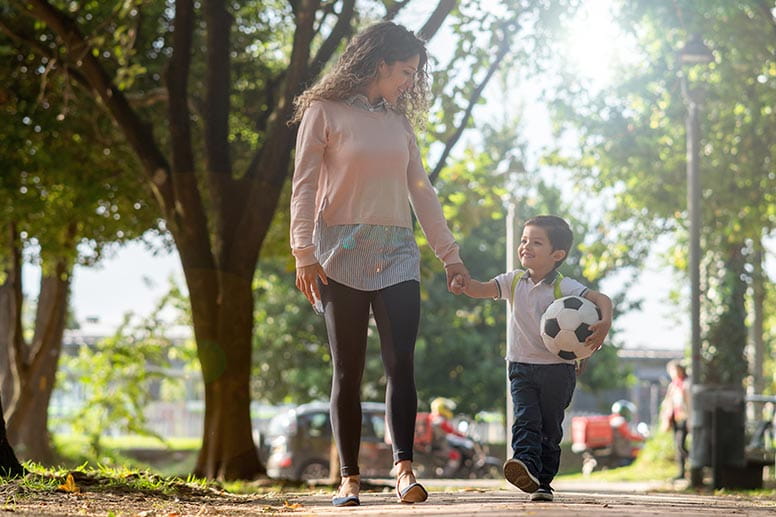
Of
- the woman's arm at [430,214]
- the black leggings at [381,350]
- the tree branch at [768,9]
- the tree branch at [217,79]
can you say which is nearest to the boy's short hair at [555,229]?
the woman's arm at [430,214]

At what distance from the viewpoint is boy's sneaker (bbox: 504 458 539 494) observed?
610cm

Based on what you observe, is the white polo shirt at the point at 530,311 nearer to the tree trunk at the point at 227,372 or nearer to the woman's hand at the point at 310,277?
the woman's hand at the point at 310,277

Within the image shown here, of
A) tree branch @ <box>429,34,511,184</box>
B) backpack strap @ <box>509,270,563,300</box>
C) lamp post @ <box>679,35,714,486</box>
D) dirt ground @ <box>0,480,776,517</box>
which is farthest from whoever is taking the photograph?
lamp post @ <box>679,35,714,486</box>

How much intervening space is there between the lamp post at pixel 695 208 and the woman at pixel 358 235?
10788mm

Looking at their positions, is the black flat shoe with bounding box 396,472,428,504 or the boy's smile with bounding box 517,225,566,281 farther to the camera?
the boy's smile with bounding box 517,225,566,281

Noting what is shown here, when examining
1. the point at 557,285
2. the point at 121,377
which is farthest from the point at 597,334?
the point at 121,377

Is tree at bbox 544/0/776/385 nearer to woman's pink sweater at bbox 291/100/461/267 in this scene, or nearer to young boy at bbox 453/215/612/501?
young boy at bbox 453/215/612/501

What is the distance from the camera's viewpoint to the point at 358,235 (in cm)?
587

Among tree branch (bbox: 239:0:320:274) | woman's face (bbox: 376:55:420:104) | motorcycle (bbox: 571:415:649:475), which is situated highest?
tree branch (bbox: 239:0:320:274)

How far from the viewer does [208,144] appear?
13.4m

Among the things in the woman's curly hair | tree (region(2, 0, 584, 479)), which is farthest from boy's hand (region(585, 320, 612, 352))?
tree (region(2, 0, 584, 479))

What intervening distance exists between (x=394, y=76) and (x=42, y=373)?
19161 mm

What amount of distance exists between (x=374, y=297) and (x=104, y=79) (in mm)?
8211

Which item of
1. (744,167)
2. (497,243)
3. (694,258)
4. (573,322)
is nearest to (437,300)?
(497,243)
